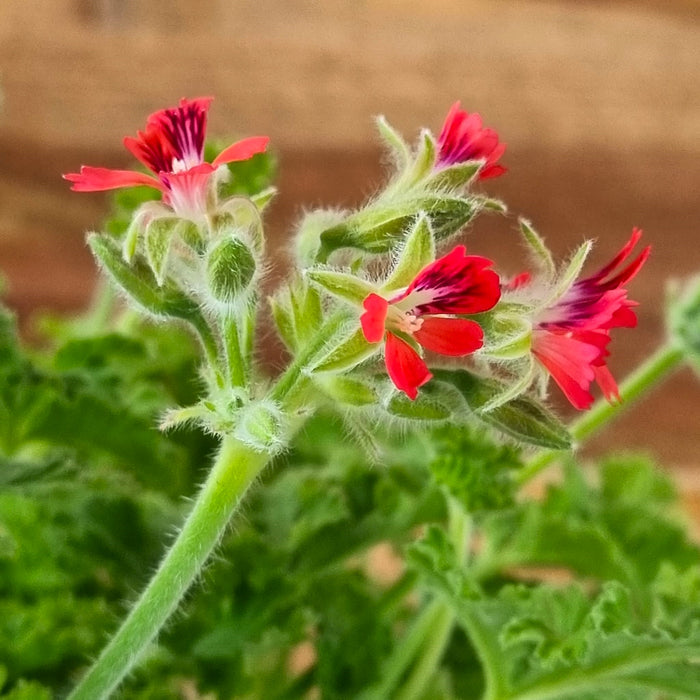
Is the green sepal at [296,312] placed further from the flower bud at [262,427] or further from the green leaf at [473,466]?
the green leaf at [473,466]

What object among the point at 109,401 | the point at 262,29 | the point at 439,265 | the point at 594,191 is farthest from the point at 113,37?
the point at 439,265

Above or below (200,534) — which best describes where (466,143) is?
above

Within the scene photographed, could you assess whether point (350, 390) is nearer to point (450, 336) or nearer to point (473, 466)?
point (450, 336)

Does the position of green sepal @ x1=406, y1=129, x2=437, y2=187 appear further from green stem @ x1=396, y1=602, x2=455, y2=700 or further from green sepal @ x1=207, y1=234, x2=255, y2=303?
green stem @ x1=396, y1=602, x2=455, y2=700

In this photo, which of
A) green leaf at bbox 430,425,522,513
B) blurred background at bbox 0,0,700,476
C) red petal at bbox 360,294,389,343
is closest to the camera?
red petal at bbox 360,294,389,343

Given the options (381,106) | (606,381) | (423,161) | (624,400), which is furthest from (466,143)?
(381,106)

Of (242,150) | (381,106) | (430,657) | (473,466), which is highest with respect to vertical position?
(381,106)

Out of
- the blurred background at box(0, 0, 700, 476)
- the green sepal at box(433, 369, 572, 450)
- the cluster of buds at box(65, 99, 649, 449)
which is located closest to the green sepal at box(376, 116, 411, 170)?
the cluster of buds at box(65, 99, 649, 449)

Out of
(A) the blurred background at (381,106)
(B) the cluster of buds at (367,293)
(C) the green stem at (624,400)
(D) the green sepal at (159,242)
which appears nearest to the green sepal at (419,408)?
(B) the cluster of buds at (367,293)
